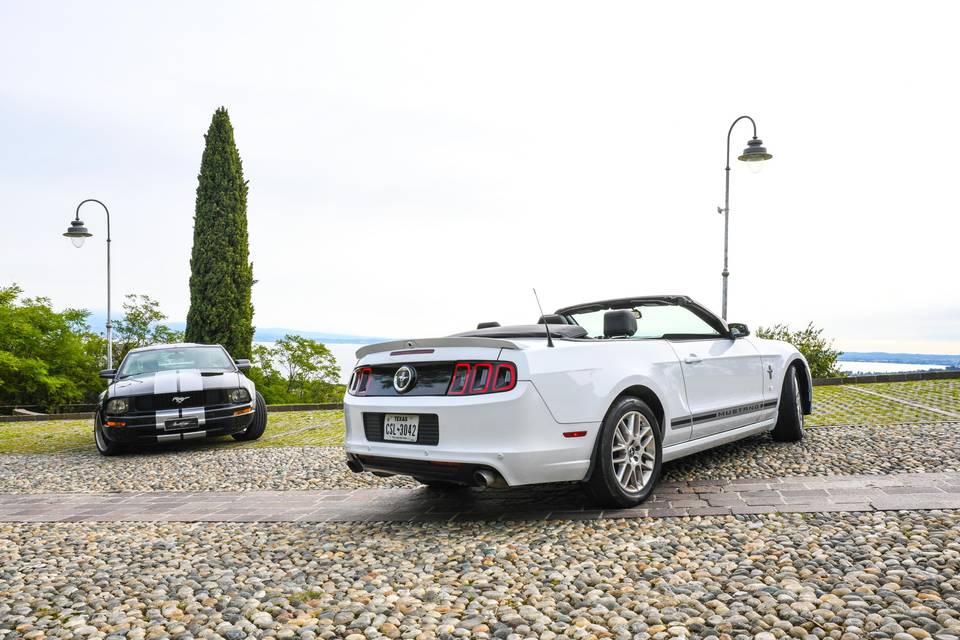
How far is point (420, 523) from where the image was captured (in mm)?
4547

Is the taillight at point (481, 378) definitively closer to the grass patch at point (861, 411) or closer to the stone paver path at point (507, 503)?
the stone paver path at point (507, 503)

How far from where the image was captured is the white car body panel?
4.01 meters

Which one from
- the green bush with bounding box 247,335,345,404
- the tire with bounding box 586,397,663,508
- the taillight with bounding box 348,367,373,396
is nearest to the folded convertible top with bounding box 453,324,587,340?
the tire with bounding box 586,397,663,508

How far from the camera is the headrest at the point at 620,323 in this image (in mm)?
5016

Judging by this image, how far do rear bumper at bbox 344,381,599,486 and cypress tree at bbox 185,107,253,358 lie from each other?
20154 millimetres

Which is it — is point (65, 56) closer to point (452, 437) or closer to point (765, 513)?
point (452, 437)

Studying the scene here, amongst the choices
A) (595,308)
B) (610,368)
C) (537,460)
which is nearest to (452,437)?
(537,460)

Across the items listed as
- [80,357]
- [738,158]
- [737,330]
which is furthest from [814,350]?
[80,357]

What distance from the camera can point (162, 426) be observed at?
895 centimetres

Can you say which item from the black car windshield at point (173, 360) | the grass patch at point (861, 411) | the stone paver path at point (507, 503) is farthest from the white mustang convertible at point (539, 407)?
the black car windshield at point (173, 360)

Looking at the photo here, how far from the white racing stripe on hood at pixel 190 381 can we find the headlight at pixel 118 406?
67cm

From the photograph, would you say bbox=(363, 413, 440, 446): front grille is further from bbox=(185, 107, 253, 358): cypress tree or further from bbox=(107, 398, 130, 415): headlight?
bbox=(185, 107, 253, 358): cypress tree

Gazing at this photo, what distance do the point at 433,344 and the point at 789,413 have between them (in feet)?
13.2

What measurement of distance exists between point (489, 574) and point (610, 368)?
1.57 m
